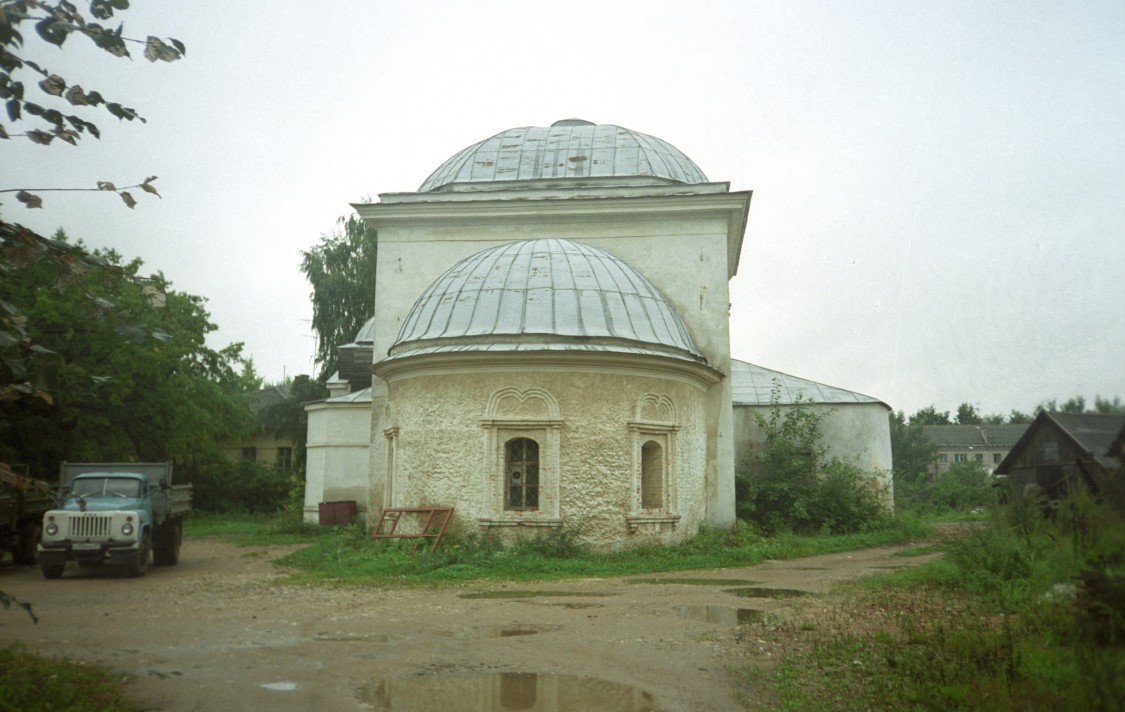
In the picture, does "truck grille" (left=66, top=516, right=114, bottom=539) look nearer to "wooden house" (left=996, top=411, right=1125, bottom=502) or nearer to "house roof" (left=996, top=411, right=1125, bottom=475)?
"wooden house" (left=996, top=411, right=1125, bottom=502)

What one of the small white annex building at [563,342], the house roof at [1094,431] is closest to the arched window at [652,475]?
the small white annex building at [563,342]

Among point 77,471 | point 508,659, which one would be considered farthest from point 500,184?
point 508,659

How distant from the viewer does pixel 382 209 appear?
19.4 m

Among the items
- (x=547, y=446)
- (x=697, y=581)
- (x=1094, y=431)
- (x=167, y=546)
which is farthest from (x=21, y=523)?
(x=1094, y=431)

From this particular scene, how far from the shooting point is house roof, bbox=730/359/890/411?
73.7 ft

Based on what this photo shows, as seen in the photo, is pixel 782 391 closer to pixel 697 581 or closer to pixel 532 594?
pixel 697 581

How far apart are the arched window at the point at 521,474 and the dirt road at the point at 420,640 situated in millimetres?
2896

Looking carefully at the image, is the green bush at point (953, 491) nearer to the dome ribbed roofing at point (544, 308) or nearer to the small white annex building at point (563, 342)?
the small white annex building at point (563, 342)

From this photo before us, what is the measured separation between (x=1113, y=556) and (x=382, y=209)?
17.4 meters

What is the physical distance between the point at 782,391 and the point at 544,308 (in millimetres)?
9723

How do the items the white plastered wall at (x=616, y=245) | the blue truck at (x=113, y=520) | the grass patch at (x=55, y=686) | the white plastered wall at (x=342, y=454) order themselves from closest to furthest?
the grass patch at (x=55, y=686)
the blue truck at (x=113, y=520)
the white plastered wall at (x=616, y=245)
the white plastered wall at (x=342, y=454)

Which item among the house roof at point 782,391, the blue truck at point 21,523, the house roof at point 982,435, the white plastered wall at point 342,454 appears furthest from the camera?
the white plastered wall at point 342,454

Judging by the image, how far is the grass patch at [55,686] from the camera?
5461 millimetres

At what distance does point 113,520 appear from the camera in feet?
44.4
